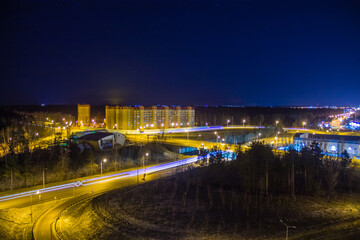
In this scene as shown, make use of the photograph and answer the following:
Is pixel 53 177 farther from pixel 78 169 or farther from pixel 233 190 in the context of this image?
pixel 233 190

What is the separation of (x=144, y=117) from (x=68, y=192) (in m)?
26.5

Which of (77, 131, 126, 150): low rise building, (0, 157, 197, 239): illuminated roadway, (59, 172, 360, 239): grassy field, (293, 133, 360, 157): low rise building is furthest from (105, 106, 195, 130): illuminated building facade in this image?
(59, 172, 360, 239): grassy field

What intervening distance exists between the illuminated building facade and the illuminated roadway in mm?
20458

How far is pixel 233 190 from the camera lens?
15750 mm

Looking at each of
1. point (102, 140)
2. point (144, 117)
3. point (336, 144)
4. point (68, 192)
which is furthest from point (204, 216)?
point (144, 117)

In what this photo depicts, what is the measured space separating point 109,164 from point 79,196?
266 inches

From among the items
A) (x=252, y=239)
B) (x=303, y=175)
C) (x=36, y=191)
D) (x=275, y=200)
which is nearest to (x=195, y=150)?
(x=303, y=175)

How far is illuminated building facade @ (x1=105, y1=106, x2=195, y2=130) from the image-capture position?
132 feet

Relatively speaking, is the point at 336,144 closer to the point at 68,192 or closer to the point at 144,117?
the point at 68,192

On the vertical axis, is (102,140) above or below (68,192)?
above

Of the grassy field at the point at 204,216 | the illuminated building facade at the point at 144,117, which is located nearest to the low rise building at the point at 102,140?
the grassy field at the point at 204,216

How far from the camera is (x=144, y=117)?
41.2 meters

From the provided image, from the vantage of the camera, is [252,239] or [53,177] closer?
[252,239]

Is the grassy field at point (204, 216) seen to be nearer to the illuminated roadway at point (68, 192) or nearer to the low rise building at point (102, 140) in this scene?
the illuminated roadway at point (68, 192)
